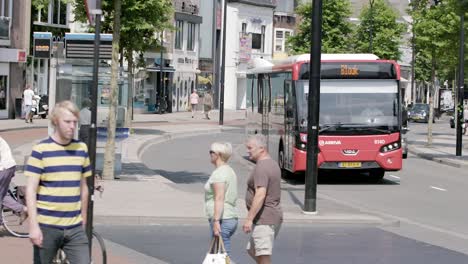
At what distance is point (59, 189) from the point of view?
292 inches

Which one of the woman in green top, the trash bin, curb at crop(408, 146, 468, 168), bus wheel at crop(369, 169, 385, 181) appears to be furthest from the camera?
the trash bin

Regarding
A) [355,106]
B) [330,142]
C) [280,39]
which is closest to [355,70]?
[355,106]

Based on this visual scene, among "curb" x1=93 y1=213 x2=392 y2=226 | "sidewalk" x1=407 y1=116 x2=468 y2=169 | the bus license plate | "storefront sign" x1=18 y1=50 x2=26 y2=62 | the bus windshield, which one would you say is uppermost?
"storefront sign" x1=18 y1=50 x2=26 y2=62

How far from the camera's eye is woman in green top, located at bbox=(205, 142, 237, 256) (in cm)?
931

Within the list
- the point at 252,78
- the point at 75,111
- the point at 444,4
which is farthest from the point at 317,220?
the point at 444,4

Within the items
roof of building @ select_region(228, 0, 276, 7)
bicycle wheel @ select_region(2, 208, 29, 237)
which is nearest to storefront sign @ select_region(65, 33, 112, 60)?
bicycle wheel @ select_region(2, 208, 29, 237)

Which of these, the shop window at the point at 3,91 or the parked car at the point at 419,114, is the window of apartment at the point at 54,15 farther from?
the parked car at the point at 419,114

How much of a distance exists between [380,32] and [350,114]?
7148 cm

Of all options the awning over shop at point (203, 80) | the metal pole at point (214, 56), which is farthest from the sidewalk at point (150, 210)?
the metal pole at point (214, 56)

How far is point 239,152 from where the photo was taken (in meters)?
33.9

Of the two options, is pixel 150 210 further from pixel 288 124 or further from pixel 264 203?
pixel 288 124

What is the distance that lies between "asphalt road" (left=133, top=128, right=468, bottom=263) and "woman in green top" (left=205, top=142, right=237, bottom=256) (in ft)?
9.54

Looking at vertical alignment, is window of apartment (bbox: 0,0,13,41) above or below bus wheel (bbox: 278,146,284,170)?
above

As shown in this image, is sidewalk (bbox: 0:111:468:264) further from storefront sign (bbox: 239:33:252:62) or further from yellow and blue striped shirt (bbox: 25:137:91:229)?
storefront sign (bbox: 239:33:252:62)
